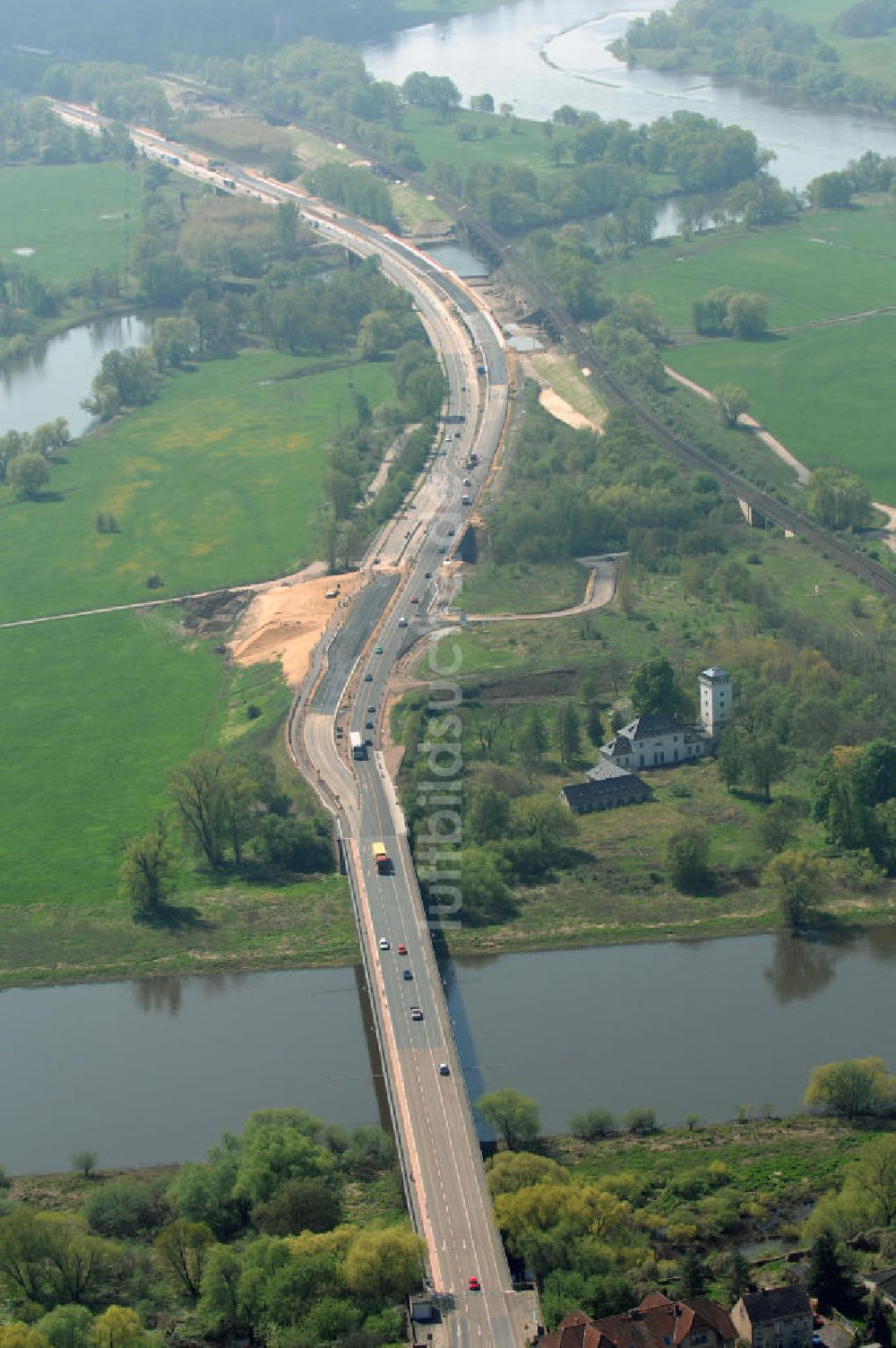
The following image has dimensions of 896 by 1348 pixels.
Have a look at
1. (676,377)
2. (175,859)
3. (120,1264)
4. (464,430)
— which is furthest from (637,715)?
(676,377)

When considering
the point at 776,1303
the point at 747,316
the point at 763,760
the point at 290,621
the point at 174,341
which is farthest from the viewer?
the point at 174,341

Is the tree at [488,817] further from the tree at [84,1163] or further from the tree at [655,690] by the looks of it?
the tree at [84,1163]

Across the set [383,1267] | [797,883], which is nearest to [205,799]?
[797,883]

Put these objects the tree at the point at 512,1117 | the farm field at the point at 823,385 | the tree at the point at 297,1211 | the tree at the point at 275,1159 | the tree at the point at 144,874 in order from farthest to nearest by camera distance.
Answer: the farm field at the point at 823,385 < the tree at the point at 144,874 < the tree at the point at 512,1117 < the tree at the point at 275,1159 < the tree at the point at 297,1211

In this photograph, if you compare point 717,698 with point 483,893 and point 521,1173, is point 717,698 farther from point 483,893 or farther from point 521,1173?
point 521,1173

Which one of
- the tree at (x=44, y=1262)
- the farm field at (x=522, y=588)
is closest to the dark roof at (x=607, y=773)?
the farm field at (x=522, y=588)

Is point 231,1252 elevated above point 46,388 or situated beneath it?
situated beneath

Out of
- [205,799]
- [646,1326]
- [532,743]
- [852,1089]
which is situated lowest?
[852,1089]
